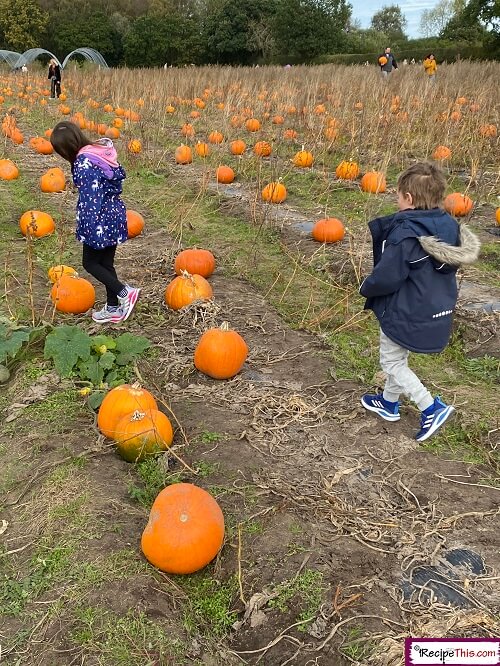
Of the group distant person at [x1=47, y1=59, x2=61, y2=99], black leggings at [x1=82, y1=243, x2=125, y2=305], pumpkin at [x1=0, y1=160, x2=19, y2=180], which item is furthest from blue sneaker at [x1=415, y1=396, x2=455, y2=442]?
distant person at [x1=47, y1=59, x2=61, y2=99]

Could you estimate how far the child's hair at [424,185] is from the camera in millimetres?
2803

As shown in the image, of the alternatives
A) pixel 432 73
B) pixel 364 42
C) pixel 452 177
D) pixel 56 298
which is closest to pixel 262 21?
pixel 364 42

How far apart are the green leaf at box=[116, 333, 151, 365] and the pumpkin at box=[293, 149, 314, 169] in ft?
17.3

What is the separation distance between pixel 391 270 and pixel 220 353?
1.17 m

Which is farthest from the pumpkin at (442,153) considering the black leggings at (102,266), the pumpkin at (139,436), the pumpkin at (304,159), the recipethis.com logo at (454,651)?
the recipethis.com logo at (454,651)

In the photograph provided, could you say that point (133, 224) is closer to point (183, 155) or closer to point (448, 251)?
point (183, 155)

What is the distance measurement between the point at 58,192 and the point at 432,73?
10586mm

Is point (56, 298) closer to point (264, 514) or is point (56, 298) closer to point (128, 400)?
point (128, 400)

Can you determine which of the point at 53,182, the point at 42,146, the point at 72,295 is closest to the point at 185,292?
the point at 72,295

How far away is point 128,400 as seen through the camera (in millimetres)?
2910

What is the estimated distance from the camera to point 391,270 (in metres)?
2.84

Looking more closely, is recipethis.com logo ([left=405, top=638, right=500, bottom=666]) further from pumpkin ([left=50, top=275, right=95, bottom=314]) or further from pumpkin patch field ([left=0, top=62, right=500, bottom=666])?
pumpkin ([left=50, top=275, right=95, bottom=314])

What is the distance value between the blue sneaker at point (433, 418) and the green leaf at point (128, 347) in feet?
5.51

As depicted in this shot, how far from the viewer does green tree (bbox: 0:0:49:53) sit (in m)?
48.9
